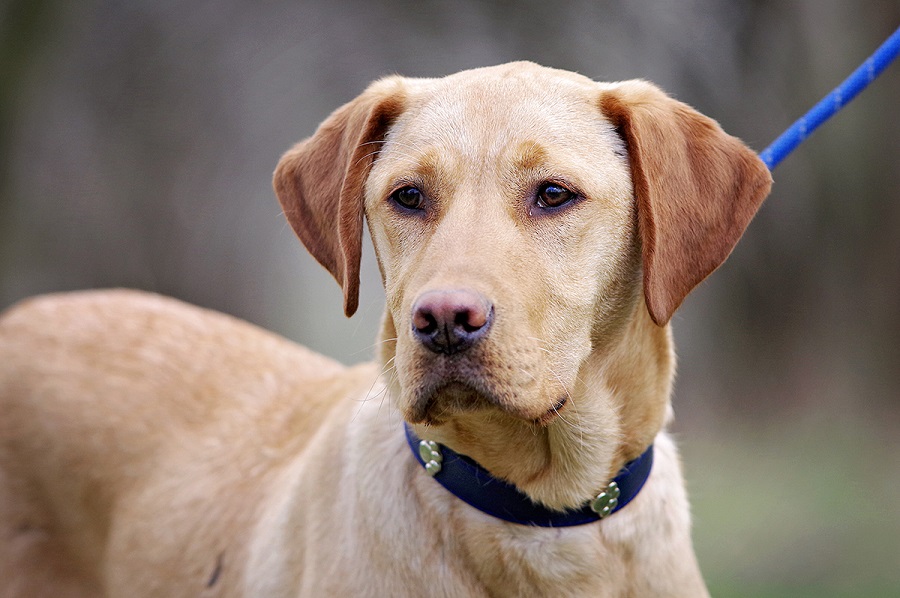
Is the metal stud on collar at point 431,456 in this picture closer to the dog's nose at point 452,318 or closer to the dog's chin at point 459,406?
the dog's chin at point 459,406

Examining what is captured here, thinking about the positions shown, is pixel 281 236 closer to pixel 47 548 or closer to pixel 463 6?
pixel 463 6

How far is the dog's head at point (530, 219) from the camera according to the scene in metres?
2.19

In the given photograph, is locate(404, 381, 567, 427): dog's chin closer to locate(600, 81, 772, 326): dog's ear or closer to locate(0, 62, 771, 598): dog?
locate(0, 62, 771, 598): dog

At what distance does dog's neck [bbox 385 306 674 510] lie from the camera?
248 centimetres

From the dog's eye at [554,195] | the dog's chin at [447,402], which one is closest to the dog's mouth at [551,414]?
the dog's chin at [447,402]

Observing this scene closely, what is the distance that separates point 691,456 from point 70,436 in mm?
5484

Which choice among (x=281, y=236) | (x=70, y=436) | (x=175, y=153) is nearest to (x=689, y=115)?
(x=70, y=436)

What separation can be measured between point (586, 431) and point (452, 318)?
2.09ft

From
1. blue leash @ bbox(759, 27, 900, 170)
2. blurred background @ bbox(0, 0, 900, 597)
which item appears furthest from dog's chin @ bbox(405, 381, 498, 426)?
blurred background @ bbox(0, 0, 900, 597)

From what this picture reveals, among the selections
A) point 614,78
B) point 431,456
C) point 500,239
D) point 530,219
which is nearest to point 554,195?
point 530,219

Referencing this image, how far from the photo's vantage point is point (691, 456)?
7.81 meters

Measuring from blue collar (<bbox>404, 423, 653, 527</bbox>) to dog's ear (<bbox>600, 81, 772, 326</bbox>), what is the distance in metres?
0.51

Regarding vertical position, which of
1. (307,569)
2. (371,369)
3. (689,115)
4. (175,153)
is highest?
(689,115)

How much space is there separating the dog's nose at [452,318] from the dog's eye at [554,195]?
40cm
